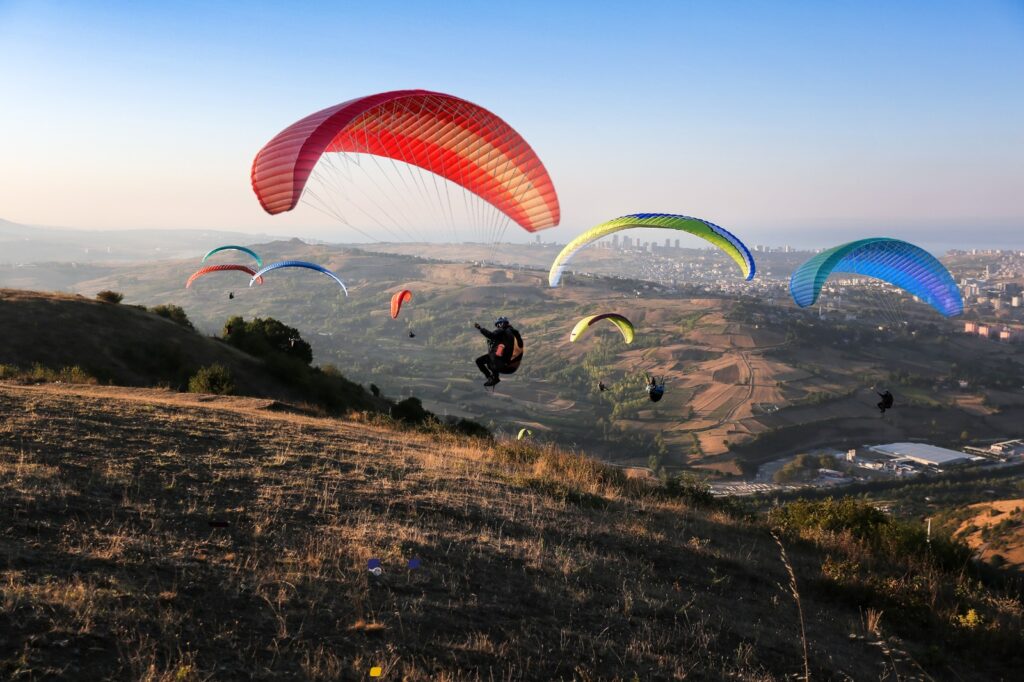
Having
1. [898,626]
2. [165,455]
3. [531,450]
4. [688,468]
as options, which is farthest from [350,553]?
[688,468]

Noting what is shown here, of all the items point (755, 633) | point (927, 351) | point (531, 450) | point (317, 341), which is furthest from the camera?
point (317, 341)

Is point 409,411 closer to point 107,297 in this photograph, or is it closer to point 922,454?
point 107,297

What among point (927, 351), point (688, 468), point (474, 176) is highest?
point (474, 176)

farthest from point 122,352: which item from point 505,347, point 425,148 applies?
point 505,347

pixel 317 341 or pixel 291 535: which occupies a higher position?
Answer: pixel 291 535

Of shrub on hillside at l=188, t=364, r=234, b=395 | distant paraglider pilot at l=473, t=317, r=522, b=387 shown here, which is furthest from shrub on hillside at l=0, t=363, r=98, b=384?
distant paraglider pilot at l=473, t=317, r=522, b=387

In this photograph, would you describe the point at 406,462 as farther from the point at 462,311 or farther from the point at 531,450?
the point at 462,311
